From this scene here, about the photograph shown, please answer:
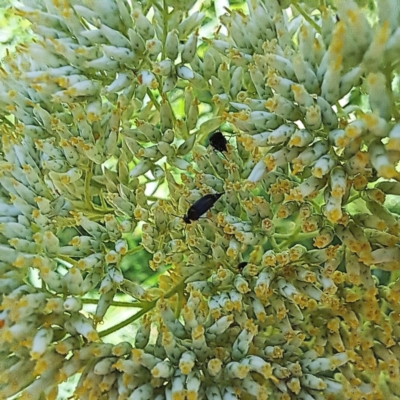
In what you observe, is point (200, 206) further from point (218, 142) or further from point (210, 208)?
point (218, 142)

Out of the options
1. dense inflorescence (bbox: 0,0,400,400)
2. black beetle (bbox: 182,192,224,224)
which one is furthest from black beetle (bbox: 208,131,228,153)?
black beetle (bbox: 182,192,224,224)

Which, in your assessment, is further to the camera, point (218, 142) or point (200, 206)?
point (218, 142)

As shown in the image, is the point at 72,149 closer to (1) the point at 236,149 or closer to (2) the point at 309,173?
(1) the point at 236,149

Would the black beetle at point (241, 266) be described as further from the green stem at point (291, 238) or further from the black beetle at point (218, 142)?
the black beetle at point (218, 142)

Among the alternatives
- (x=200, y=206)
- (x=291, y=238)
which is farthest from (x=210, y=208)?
(x=291, y=238)

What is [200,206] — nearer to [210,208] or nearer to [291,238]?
[210,208]

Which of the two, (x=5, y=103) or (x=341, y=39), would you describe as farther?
(x=5, y=103)

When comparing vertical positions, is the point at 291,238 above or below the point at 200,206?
below

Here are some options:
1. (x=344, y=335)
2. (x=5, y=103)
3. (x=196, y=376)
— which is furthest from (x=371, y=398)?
(x=5, y=103)
